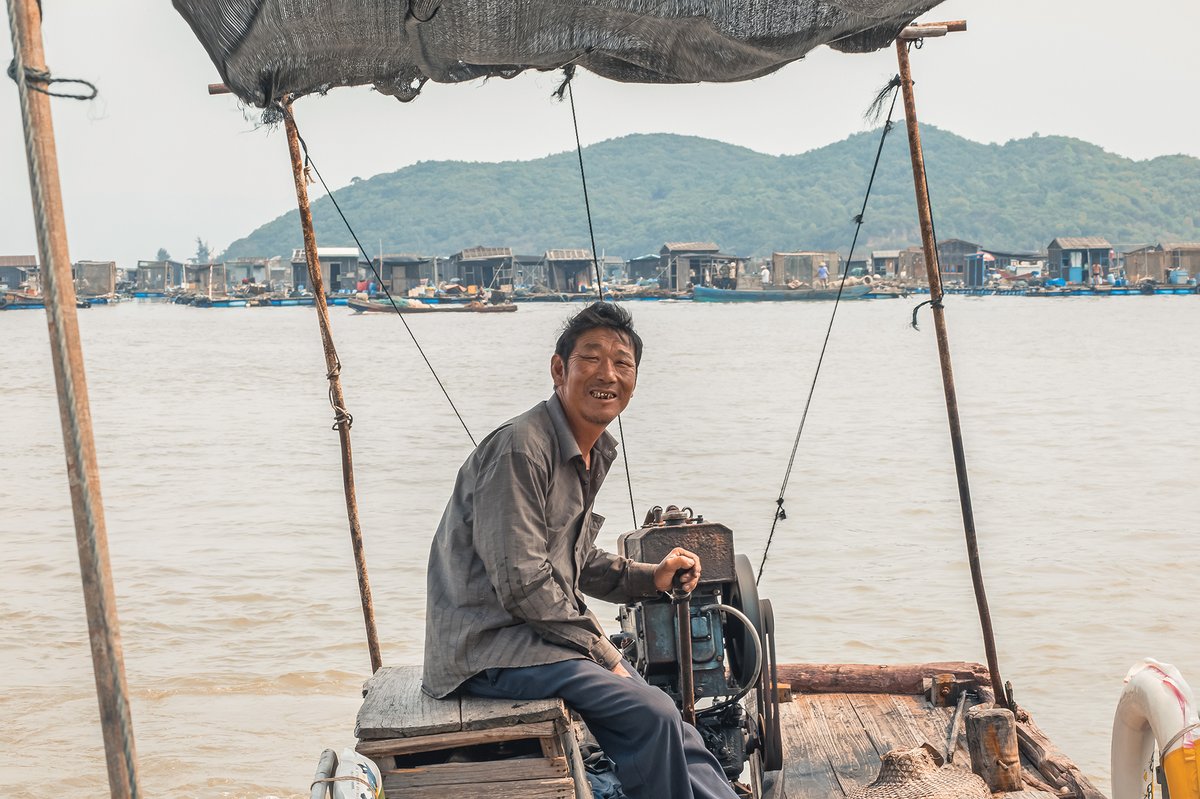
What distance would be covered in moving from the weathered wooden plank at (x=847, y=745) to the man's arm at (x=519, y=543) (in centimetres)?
170

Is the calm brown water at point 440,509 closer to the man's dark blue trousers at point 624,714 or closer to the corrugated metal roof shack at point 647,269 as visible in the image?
the man's dark blue trousers at point 624,714

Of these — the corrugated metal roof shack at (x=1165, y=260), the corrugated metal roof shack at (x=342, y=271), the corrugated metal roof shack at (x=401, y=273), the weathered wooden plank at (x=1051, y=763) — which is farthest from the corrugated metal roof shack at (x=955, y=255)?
the weathered wooden plank at (x=1051, y=763)

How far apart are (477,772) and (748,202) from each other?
455ft

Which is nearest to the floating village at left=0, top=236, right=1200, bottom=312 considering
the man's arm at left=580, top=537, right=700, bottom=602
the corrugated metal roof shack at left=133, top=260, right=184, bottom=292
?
the corrugated metal roof shack at left=133, top=260, right=184, bottom=292

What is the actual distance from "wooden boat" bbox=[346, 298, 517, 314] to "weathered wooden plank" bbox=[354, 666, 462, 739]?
59.5 m

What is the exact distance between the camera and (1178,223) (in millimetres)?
125688

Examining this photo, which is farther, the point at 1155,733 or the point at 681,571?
the point at 681,571

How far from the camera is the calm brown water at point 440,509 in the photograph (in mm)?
7188

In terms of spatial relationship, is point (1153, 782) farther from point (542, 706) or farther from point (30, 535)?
point (30, 535)

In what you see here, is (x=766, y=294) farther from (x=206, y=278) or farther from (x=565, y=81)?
(x=565, y=81)

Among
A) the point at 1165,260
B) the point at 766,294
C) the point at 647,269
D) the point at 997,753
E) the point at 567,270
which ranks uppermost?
the point at 567,270

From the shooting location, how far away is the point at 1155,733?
3.02 meters

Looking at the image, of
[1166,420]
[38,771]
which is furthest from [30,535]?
[1166,420]

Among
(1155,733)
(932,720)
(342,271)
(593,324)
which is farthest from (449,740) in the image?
(342,271)
